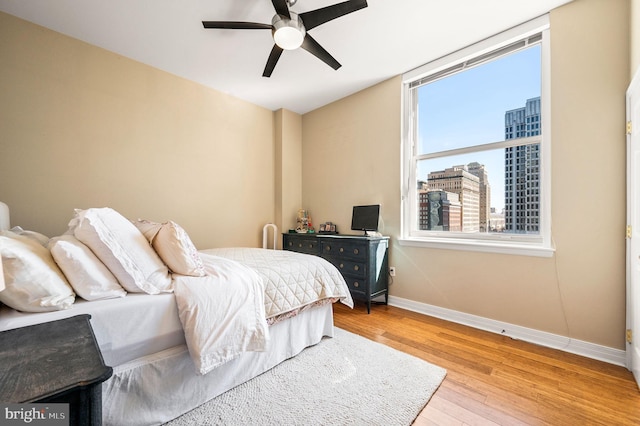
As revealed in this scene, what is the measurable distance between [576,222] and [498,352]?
1211 mm

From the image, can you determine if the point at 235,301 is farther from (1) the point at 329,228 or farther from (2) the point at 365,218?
(1) the point at 329,228

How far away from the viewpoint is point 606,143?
6.77 ft

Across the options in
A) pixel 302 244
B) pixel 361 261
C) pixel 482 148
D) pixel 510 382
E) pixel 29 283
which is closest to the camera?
pixel 29 283

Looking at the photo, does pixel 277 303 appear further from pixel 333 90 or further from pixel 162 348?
pixel 333 90

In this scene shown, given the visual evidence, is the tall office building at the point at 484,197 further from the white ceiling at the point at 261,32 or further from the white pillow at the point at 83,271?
the white pillow at the point at 83,271

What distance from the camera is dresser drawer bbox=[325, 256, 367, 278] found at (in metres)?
3.11

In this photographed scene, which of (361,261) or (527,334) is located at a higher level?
(361,261)

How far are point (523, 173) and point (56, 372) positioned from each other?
327 cm

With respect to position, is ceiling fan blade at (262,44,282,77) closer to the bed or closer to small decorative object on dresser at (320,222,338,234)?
the bed

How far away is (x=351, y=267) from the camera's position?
10.6 feet

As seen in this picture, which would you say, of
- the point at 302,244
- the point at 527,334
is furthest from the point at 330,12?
the point at 527,334

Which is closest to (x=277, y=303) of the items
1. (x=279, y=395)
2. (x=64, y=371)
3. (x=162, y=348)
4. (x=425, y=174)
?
(x=279, y=395)

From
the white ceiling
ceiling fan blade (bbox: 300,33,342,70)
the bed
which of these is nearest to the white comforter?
the bed

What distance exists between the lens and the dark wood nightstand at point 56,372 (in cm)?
61
